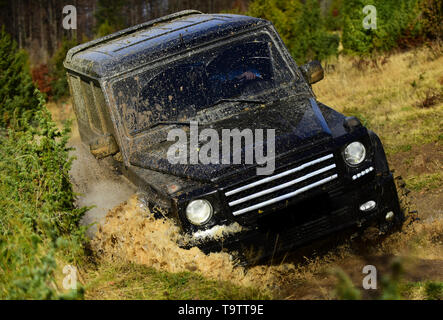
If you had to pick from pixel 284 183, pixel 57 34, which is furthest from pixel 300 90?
pixel 57 34

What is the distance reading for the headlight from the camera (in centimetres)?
424

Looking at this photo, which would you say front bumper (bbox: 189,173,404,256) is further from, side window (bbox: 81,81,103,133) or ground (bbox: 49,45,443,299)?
side window (bbox: 81,81,103,133)

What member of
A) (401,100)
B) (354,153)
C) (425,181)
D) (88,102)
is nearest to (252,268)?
(354,153)

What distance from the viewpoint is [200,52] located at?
5195 mm

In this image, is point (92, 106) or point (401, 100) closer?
point (92, 106)

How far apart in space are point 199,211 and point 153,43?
2094 millimetres

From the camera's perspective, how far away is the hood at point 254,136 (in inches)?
161

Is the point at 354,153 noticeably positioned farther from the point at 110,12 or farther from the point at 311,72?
the point at 110,12

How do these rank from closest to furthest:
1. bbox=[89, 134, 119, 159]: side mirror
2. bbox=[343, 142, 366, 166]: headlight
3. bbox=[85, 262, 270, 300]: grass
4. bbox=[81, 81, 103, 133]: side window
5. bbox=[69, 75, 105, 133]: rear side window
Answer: bbox=[85, 262, 270, 300]: grass, bbox=[343, 142, 366, 166]: headlight, bbox=[89, 134, 119, 159]: side mirror, bbox=[69, 75, 105, 133]: rear side window, bbox=[81, 81, 103, 133]: side window

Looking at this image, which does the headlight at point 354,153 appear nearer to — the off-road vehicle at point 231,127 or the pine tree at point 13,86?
the off-road vehicle at point 231,127

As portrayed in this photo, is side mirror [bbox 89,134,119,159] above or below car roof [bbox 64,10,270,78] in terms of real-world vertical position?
below

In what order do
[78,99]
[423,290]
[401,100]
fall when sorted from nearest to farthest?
[423,290] → [78,99] → [401,100]

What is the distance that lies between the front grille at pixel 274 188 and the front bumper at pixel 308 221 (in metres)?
0.12

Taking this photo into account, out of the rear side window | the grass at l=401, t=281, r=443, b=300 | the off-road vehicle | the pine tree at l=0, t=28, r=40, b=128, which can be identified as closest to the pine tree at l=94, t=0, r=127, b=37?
the pine tree at l=0, t=28, r=40, b=128
